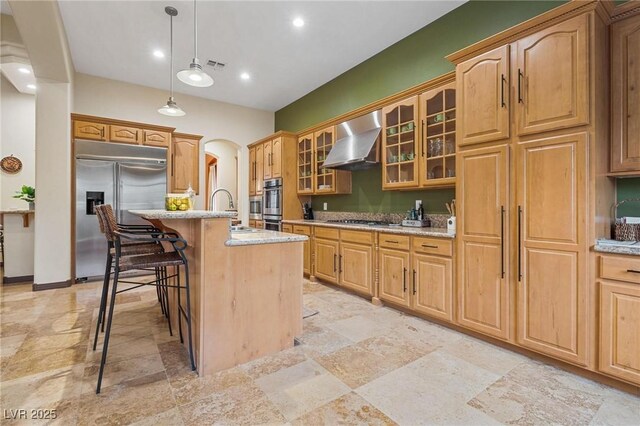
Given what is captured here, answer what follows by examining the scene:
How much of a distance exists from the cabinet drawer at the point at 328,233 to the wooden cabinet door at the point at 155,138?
3099 mm

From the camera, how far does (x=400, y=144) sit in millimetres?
3668

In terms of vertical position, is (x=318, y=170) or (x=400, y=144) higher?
(x=400, y=144)

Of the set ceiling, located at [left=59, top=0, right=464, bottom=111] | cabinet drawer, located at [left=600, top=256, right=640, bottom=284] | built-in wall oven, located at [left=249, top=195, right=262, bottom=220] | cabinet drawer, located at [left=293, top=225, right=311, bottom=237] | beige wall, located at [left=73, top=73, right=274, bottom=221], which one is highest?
ceiling, located at [left=59, top=0, right=464, bottom=111]

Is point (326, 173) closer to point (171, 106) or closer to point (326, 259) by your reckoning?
point (326, 259)

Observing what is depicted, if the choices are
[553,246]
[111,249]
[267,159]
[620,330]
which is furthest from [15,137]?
[620,330]

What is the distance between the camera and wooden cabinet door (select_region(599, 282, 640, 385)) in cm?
181

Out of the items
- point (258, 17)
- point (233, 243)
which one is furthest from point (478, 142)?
point (258, 17)

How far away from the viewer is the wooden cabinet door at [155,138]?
501cm

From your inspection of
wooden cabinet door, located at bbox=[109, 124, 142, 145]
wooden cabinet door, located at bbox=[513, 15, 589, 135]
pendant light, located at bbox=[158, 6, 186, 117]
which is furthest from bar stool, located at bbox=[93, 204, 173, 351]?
wooden cabinet door, located at bbox=[513, 15, 589, 135]

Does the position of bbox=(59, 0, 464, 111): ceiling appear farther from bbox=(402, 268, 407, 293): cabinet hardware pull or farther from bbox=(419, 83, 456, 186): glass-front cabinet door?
bbox=(402, 268, 407, 293): cabinet hardware pull

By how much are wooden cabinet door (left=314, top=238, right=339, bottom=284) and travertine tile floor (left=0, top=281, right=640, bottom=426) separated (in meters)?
1.29

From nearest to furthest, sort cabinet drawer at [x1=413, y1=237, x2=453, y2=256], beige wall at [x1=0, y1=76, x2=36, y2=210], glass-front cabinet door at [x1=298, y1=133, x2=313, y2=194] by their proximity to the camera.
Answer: cabinet drawer at [x1=413, y1=237, x2=453, y2=256]
glass-front cabinet door at [x1=298, y1=133, x2=313, y2=194]
beige wall at [x1=0, y1=76, x2=36, y2=210]

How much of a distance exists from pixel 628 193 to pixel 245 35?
422 centimetres

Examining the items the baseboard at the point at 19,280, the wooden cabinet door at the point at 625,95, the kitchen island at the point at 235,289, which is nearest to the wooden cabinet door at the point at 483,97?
the wooden cabinet door at the point at 625,95
